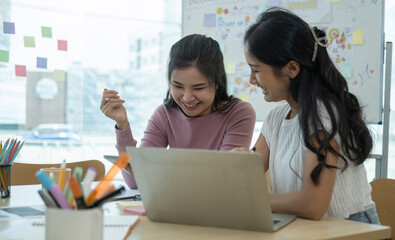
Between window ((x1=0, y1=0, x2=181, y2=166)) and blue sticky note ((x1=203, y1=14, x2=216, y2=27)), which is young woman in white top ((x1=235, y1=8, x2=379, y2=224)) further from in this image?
window ((x1=0, y1=0, x2=181, y2=166))

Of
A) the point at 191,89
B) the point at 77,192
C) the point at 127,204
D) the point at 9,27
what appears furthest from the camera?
the point at 9,27

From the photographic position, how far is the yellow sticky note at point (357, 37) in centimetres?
266

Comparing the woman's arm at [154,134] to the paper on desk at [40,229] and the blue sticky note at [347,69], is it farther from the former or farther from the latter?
the blue sticky note at [347,69]

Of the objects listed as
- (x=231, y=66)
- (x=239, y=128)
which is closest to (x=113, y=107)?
(x=239, y=128)

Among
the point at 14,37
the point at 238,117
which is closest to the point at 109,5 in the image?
the point at 14,37

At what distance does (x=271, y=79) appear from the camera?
1.34m

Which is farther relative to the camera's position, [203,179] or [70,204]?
[203,179]

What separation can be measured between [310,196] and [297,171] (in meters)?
0.20

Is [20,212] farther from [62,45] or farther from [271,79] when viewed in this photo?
[62,45]

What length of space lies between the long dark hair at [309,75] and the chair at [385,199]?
0.42 m

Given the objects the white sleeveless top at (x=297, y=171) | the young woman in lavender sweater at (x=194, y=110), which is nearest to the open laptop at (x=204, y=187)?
the white sleeveless top at (x=297, y=171)

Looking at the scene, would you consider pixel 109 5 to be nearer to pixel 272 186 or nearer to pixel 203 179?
pixel 272 186

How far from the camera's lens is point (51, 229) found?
770 mm

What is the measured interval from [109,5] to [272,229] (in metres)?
2.87
